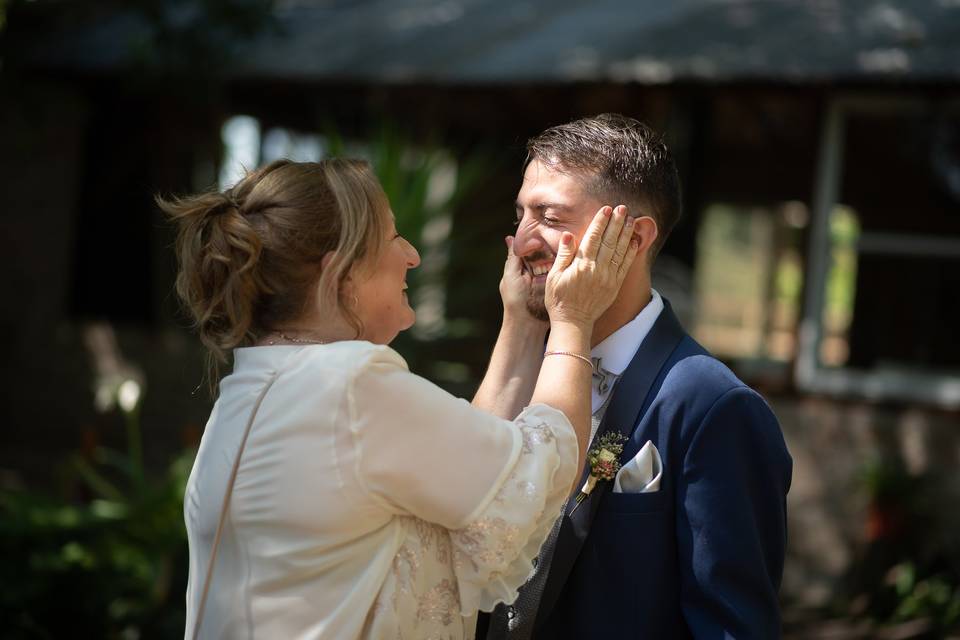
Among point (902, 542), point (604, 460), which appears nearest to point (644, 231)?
point (604, 460)

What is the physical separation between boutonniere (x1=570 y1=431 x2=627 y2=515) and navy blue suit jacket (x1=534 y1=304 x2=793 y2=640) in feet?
0.07

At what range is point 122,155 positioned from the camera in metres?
9.98

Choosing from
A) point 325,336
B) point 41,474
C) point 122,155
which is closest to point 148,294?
point 122,155

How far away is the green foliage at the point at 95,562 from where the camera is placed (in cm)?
431

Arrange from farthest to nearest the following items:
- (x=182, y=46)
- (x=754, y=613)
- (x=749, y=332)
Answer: (x=749, y=332), (x=182, y=46), (x=754, y=613)

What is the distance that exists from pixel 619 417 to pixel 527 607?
0.43 meters

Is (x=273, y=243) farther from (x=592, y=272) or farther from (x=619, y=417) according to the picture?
(x=619, y=417)

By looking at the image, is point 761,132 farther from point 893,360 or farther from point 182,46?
point 182,46

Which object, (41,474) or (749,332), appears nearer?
(41,474)

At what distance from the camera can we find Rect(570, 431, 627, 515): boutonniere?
2.18m

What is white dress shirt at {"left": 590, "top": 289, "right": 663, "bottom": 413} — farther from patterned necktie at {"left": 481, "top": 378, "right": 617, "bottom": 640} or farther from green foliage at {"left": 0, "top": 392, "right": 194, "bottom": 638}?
green foliage at {"left": 0, "top": 392, "right": 194, "bottom": 638}

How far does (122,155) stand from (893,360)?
6.84m

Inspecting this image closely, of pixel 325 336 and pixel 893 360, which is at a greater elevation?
pixel 325 336

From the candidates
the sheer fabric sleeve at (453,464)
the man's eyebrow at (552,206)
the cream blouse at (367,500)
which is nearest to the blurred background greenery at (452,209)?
the man's eyebrow at (552,206)
